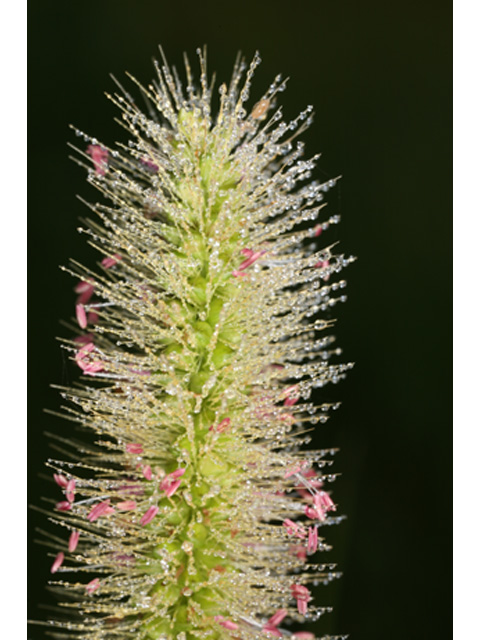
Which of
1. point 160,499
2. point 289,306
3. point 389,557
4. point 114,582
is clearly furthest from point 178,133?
point 389,557

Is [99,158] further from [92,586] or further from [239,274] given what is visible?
[92,586]

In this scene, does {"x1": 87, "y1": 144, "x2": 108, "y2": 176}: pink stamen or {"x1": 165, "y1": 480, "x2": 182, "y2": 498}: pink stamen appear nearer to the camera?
{"x1": 165, "y1": 480, "x2": 182, "y2": 498}: pink stamen

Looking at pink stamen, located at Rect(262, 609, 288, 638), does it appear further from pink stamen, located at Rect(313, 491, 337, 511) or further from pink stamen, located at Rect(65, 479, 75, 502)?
pink stamen, located at Rect(65, 479, 75, 502)

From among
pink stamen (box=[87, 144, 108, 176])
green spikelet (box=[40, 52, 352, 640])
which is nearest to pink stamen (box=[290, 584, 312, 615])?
green spikelet (box=[40, 52, 352, 640])

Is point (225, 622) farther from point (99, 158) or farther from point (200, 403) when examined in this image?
point (99, 158)

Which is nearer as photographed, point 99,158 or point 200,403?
point 200,403

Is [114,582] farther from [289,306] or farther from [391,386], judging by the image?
[391,386]

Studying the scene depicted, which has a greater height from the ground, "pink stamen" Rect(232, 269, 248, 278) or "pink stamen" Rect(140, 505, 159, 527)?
"pink stamen" Rect(232, 269, 248, 278)

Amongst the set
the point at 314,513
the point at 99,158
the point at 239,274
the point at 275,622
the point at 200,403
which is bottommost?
the point at 275,622

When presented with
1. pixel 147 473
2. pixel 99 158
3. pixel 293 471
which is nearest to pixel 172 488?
pixel 147 473

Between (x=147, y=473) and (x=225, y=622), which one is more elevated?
(x=147, y=473)
